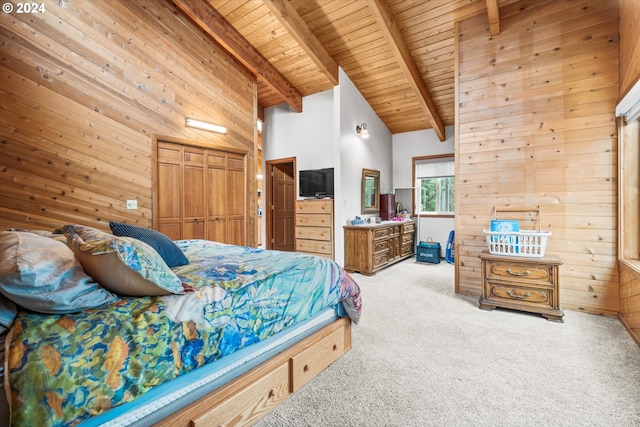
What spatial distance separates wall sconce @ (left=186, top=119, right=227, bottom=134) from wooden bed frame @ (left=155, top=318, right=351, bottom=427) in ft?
11.1

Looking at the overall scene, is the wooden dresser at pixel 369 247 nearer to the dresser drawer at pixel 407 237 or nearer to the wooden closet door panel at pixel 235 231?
the dresser drawer at pixel 407 237

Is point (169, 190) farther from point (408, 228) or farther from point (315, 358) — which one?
point (408, 228)

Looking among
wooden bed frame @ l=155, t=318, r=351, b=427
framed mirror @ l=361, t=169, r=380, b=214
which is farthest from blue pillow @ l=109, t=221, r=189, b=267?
framed mirror @ l=361, t=169, r=380, b=214

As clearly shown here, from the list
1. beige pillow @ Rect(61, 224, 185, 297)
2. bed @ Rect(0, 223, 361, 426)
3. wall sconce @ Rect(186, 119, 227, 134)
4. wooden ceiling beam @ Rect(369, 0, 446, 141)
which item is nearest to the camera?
bed @ Rect(0, 223, 361, 426)

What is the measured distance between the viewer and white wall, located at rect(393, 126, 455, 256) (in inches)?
235

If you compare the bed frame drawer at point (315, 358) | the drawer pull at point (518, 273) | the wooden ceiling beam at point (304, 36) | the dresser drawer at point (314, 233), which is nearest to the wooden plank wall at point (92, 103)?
the wooden ceiling beam at point (304, 36)

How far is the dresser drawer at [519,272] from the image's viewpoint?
2818 millimetres

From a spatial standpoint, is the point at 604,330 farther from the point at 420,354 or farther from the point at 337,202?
the point at 337,202

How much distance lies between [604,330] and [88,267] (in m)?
3.74

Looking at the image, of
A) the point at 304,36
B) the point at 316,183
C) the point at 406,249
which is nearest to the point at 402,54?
the point at 304,36

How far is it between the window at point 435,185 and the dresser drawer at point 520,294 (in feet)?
10.2

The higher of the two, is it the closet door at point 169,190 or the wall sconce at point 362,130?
the wall sconce at point 362,130

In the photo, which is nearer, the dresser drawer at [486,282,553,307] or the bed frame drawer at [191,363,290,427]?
the bed frame drawer at [191,363,290,427]

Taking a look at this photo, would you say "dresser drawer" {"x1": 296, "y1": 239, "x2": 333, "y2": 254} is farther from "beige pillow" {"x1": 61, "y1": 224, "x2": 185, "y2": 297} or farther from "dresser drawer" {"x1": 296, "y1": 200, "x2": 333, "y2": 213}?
"beige pillow" {"x1": 61, "y1": 224, "x2": 185, "y2": 297}
